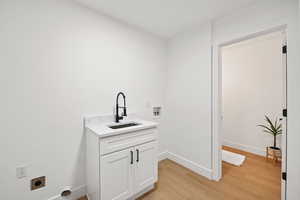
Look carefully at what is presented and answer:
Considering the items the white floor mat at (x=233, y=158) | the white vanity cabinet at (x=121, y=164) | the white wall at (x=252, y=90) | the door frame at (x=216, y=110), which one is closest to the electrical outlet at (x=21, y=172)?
the white vanity cabinet at (x=121, y=164)

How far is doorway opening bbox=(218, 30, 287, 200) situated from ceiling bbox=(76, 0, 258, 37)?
98 cm

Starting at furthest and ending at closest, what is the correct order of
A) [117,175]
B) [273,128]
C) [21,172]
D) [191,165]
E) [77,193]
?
[273,128], [191,165], [77,193], [117,175], [21,172]

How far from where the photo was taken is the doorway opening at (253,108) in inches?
95.0

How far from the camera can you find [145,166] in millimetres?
1710

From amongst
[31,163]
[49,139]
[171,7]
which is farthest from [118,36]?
[31,163]

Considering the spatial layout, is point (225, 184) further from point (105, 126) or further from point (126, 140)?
point (105, 126)

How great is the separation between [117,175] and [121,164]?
0.12 meters

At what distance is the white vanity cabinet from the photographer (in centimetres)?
138

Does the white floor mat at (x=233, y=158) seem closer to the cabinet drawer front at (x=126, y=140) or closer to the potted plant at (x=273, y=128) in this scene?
the potted plant at (x=273, y=128)

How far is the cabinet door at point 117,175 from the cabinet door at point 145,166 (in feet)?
0.28

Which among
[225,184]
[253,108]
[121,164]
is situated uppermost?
[253,108]

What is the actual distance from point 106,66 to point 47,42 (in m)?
0.69

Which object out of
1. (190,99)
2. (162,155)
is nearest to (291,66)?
(190,99)

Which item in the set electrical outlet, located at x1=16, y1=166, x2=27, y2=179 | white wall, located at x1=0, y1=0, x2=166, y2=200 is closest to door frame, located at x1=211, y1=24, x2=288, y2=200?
white wall, located at x1=0, y1=0, x2=166, y2=200
